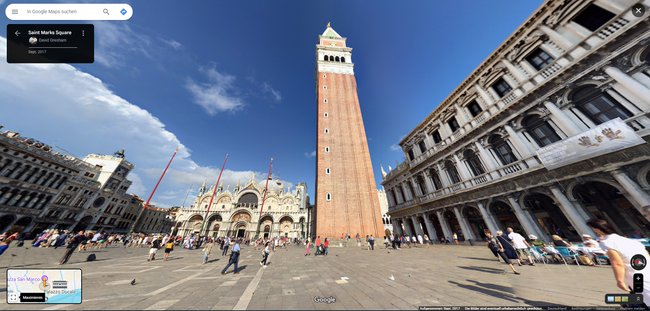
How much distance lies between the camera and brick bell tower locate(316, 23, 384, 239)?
24.2 m

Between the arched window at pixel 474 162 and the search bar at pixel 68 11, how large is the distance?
21.0 metres

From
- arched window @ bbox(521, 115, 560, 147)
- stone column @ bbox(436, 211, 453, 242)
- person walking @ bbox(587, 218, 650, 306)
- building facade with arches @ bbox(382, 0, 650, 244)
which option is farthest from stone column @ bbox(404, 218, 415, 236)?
person walking @ bbox(587, 218, 650, 306)

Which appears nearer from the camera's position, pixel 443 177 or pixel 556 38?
pixel 556 38

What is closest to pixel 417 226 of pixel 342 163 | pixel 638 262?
pixel 342 163

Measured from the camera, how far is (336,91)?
112ft

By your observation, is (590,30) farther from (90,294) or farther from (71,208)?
(71,208)

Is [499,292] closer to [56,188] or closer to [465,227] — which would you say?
[465,227]

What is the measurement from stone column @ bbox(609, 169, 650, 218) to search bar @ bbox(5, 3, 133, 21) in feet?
63.4

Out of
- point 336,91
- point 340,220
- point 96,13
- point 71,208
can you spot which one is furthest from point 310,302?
point 71,208

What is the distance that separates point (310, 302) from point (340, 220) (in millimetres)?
21049

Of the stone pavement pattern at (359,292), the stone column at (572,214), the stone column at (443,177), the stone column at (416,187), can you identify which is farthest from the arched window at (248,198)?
the stone column at (572,214)

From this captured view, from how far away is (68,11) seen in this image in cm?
576

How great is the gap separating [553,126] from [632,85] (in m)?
3.05

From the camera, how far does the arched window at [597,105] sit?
30.6 feet
